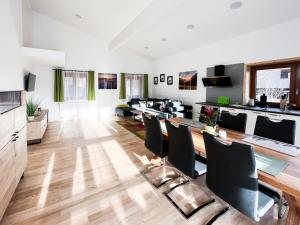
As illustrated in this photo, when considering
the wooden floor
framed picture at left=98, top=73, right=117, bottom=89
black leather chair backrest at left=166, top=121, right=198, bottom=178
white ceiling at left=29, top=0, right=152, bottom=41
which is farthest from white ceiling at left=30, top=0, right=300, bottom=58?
the wooden floor

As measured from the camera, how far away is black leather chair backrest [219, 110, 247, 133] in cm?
248

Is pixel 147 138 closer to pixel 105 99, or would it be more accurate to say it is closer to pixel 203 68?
pixel 203 68

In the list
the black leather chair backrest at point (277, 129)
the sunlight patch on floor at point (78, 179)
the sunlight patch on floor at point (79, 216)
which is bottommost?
the sunlight patch on floor at point (79, 216)

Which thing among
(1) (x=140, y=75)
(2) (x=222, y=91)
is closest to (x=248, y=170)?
(2) (x=222, y=91)

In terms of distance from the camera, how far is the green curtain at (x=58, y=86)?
6449mm

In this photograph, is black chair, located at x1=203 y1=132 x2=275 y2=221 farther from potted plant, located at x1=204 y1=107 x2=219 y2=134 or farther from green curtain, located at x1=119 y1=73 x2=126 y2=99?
green curtain, located at x1=119 y1=73 x2=126 y2=99

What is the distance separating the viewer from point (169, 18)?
14.2 ft

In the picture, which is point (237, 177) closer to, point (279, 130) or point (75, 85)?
point (279, 130)

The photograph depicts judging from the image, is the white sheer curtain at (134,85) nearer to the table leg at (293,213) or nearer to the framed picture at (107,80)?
the framed picture at (107,80)

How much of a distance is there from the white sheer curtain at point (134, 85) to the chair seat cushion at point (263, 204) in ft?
23.9

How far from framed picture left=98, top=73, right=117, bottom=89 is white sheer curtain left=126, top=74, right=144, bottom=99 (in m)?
0.65

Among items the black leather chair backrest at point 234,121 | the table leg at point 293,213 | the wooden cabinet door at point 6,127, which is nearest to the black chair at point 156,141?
the black leather chair backrest at point 234,121

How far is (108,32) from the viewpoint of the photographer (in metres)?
6.29

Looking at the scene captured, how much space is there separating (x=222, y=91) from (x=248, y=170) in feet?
14.4
